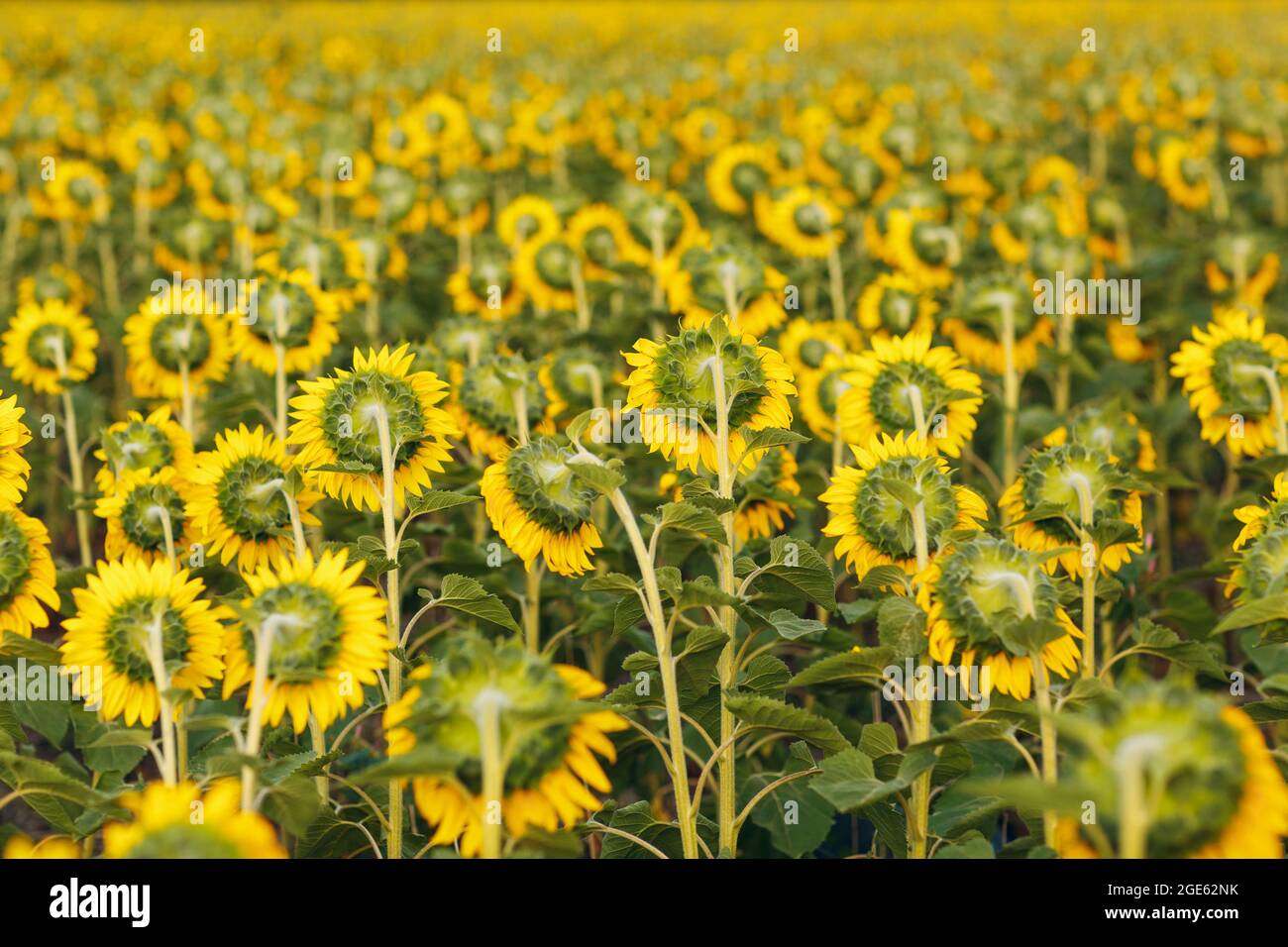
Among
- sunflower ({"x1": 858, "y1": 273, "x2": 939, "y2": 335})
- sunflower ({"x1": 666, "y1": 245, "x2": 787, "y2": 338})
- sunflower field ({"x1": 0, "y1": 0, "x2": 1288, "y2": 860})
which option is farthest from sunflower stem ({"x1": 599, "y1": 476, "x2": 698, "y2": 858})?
sunflower ({"x1": 858, "y1": 273, "x2": 939, "y2": 335})

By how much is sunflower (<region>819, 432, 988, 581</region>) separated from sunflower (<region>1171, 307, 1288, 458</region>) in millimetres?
1007

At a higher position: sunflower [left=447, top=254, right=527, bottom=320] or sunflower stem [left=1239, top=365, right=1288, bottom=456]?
sunflower [left=447, top=254, right=527, bottom=320]

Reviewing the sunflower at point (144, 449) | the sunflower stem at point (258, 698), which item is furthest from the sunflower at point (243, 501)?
the sunflower stem at point (258, 698)

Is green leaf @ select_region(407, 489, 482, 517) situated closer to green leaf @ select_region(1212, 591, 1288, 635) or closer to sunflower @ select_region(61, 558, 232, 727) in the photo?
sunflower @ select_region(61, 558, 232, 727)

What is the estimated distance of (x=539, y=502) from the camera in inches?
97.4

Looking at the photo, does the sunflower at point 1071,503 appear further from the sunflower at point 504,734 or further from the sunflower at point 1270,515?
the sunflower at point 504,734

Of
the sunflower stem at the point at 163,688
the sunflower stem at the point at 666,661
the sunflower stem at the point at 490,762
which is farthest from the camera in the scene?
the sunflower stem at the point at 666,661

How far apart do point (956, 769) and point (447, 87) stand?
9.06 meters

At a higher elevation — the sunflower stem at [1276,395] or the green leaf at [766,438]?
the sunflower stem at [1276,395]

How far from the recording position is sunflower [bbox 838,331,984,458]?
3.08 metres

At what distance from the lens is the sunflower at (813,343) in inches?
166

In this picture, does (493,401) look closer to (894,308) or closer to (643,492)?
(643,492)

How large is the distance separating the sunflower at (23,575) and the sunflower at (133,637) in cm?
33
